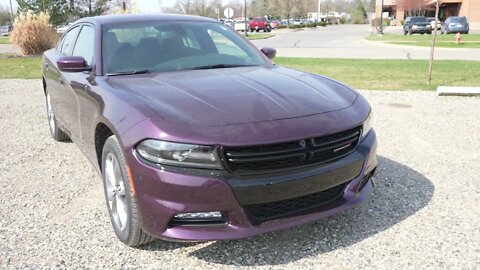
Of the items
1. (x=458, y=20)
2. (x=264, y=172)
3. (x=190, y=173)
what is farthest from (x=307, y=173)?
(x=458, y=20)

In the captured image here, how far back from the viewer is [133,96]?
120 inches

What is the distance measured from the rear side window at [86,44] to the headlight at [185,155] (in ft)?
5.50

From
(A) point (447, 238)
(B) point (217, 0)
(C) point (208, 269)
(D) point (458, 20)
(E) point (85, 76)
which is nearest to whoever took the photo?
(C) point (208, 269)

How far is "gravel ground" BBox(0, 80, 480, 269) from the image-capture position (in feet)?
9.80

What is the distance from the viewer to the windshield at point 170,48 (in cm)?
383

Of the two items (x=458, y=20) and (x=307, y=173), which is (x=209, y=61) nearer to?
(x=307, y=173)

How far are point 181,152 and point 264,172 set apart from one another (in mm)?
500

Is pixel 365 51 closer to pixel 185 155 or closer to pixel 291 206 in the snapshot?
pixel 291 206

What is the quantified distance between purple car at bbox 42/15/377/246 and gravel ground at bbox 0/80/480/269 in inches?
12.3

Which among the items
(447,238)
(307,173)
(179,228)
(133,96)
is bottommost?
(447,238)

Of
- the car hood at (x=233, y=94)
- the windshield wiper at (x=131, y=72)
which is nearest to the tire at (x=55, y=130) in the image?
the windshield wiper at (x=131, y=72)

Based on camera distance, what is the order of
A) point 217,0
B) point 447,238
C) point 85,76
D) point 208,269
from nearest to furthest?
point 208,269, point 447,238, point 85,76, point 217,0

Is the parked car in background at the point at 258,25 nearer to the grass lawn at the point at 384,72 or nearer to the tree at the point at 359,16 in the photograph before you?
the grass lawn at the point at 384,72

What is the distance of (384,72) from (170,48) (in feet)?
31.9
